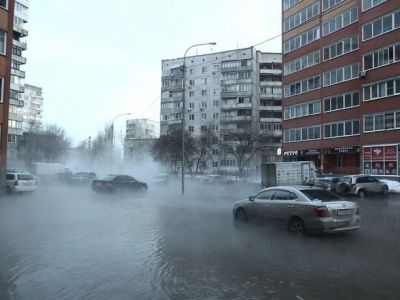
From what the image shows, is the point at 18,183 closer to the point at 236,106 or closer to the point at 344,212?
the point at 344,212

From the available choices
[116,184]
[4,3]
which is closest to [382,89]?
[116,184]

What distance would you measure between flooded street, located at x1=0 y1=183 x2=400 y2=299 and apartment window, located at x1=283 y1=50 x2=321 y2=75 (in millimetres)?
Result: 40638

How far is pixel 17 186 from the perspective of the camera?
2875 centimetres

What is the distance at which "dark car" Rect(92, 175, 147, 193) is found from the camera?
99.7 ft

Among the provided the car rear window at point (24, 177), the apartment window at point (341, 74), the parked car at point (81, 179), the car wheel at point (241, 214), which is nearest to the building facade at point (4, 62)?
the car rear window at point (24, 177)

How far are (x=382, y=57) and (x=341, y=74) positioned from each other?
23.7 feet

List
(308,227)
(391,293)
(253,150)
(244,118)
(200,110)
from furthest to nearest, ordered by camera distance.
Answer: (200,110) → (244,118) → (253,150) → (308,227) → (391,293)

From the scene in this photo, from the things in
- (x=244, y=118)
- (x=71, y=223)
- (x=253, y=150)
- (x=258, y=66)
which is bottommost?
(x=71, y=223)

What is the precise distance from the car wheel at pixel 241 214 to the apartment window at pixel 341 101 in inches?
1369

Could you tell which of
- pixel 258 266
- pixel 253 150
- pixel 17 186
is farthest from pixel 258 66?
pixel 258 266

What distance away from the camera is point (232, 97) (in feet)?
303

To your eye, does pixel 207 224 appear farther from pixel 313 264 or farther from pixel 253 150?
pixel 253 150

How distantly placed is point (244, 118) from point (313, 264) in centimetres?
8176

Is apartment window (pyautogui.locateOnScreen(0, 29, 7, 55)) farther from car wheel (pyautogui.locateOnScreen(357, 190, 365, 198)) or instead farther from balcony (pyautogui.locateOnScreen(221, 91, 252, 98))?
balcony (pyautogui.locateOnScreen(221, 91, 252, 98))
